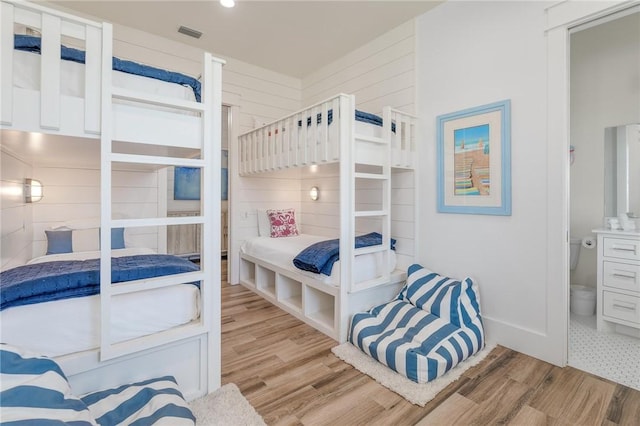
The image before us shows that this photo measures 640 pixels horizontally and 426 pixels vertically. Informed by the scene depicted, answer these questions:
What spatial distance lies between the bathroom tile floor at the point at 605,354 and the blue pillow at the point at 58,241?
3998mm

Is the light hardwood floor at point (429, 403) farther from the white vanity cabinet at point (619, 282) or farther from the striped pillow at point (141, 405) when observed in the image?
the white vanity cabinet at point (619, 282)

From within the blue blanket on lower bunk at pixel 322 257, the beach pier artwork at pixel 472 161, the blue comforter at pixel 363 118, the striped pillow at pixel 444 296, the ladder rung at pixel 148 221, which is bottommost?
the striped pillow at pixel 444 296

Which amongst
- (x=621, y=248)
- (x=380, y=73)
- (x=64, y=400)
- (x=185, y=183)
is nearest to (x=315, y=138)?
(x=380, y=73)

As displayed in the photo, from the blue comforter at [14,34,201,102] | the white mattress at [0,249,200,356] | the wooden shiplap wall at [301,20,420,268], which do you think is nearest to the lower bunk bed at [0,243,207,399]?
the white mattress at [0,249,200,356]

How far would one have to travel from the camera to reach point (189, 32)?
10.5 feet

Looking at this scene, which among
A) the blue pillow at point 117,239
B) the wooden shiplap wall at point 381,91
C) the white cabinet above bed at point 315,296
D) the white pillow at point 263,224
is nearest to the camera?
the white cabinet above bed at point 315,296

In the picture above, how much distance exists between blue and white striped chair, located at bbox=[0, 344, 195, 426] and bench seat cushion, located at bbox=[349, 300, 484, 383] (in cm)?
121

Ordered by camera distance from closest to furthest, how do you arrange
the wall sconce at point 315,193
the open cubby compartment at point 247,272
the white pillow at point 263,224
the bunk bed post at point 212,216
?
the bunk bed post at point 212,216 < the open cubby compartment at point 247,272 < the white pillow at point 263,224 < the wall sconce at point 315,193

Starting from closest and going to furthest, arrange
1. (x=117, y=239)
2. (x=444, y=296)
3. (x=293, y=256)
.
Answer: (x=444, y=296) → (x=117, y=239) → (x=293, y=256)

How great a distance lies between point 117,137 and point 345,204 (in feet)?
5.07

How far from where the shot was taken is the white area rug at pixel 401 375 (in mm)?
1696

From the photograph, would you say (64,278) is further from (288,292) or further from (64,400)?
(288,292)

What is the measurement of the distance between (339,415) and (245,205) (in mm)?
2860

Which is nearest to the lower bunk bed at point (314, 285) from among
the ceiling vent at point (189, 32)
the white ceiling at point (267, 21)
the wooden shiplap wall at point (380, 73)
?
the wooden shiplap wall at point (380, 73)
